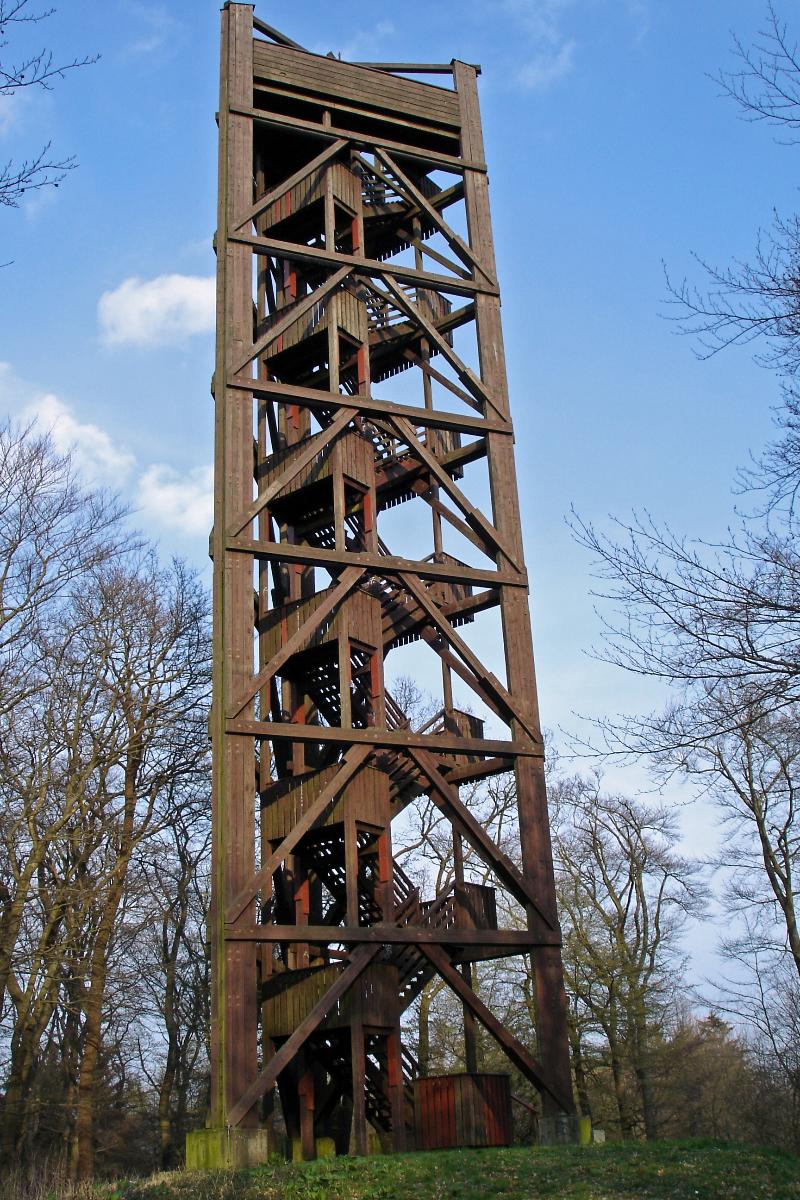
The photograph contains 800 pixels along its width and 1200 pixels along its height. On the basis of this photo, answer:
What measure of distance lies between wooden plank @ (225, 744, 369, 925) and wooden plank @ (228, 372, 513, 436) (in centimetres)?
580

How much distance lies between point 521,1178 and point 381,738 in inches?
290

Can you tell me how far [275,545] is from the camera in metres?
18.8

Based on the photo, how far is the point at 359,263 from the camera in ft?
71.4

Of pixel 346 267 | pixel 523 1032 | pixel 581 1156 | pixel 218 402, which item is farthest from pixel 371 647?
pixel 523 1032

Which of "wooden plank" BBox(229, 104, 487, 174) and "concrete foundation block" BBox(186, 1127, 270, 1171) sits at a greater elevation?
"wooden plank" BBox(229, 104, 487, 174)

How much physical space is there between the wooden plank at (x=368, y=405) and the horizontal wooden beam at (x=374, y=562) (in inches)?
95.0

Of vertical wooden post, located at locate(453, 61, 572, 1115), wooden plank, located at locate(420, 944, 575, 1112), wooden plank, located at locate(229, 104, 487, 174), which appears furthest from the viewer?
wooden plank, located at locate(229, 104, 487, 174)

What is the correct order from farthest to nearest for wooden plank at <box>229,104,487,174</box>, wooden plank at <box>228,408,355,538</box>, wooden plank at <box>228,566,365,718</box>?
1. wooden plank at <box>229,104,487,174</box>
2. wooden plank at <box>228,408,355,538</box>
3. wooden plank at <box>228,566,365,718</box>

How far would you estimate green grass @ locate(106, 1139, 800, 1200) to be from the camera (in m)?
10.9

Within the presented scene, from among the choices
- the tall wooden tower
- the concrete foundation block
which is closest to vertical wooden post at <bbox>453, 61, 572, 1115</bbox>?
the tall wooden tower

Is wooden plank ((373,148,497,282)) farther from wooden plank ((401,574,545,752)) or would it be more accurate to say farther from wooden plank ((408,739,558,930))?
wooden plank ((408,739,558,930))

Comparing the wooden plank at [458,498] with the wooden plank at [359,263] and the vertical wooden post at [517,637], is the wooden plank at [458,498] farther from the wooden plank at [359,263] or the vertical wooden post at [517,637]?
the wooden plank at [359,263]

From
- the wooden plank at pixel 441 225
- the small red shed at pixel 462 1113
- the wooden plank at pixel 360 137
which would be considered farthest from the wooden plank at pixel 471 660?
the wooden plank at pixel 360 137

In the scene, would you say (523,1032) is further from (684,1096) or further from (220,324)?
(220,324)
